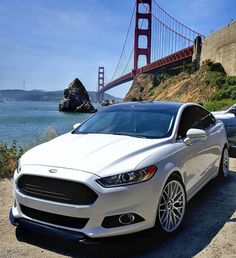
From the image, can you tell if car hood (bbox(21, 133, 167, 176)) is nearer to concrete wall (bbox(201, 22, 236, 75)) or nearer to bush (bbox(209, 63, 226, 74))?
concrete wall (bbox(201, 22, 236, 75))

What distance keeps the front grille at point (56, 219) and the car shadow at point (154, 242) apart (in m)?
0.24

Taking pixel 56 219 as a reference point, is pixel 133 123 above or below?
above

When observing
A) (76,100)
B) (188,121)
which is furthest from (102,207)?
(76,100)

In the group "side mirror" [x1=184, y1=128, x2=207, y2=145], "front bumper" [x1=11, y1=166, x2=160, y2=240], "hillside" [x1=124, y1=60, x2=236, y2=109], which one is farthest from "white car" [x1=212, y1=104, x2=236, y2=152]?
"hillside" [x1=124, y1=60, x2=236, y2=109]

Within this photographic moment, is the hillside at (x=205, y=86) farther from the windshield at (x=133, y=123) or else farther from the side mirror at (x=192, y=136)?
the side mirror at (x=192, y=136)

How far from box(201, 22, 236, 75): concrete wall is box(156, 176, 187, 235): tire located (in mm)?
43729

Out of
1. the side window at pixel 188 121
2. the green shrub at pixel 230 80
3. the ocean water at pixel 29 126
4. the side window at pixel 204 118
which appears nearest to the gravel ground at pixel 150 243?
the side window at pixel 188 121

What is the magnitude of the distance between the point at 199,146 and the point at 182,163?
0.73 metres

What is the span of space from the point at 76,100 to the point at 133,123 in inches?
3216

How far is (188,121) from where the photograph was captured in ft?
16.4

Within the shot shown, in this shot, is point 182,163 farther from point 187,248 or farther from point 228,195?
point 228,195

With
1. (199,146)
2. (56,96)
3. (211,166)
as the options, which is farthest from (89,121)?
(56,96)

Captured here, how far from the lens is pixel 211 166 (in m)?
5.51

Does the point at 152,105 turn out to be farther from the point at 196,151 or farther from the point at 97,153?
the point at 97,153
